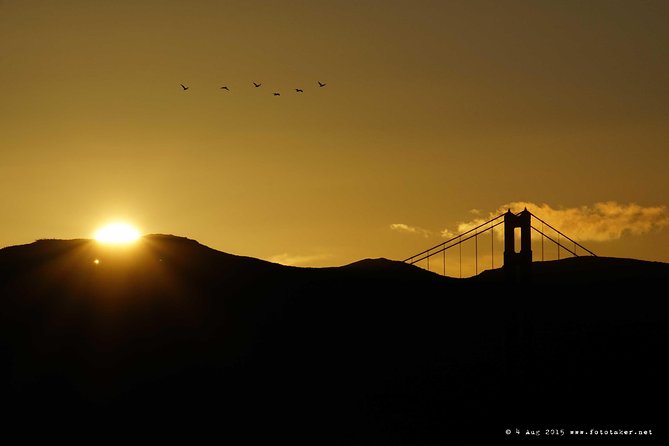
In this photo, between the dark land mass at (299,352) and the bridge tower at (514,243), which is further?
the dark land mass at (299,352)

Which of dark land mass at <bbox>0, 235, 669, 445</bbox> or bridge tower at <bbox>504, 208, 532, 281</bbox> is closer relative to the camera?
bridge tower at <bbox>504, 208, 532, 281</bbox>

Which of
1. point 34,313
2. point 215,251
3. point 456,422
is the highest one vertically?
point 215,251

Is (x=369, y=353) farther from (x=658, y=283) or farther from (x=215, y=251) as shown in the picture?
(x=658, y=283)

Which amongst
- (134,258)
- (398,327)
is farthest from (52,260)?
(398,327)
